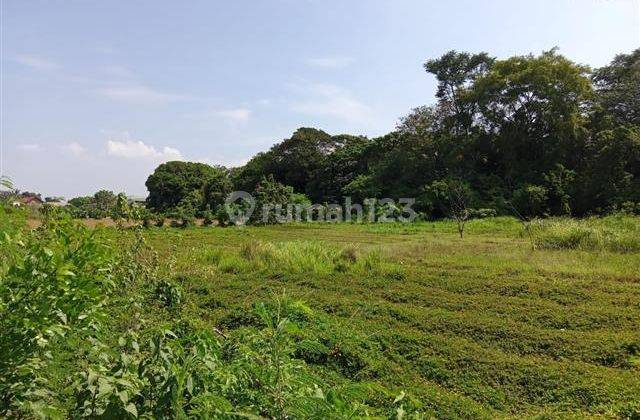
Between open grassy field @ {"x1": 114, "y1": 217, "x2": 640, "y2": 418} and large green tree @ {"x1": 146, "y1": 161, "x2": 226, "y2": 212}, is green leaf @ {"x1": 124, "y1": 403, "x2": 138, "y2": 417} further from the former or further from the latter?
large green tree @ {"x1": 146, "y1": 161, "x2": 226, "y2": 212}

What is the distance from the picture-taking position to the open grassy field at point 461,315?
4.39 metres

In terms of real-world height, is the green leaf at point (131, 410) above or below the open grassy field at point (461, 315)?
above

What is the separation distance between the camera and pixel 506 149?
24.6m

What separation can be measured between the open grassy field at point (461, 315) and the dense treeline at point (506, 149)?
10.8 metres

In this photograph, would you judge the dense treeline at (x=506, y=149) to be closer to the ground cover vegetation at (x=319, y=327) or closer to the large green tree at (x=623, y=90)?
the large green tree at (x=623, y=90)

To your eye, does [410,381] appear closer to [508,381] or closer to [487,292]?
[508,381]

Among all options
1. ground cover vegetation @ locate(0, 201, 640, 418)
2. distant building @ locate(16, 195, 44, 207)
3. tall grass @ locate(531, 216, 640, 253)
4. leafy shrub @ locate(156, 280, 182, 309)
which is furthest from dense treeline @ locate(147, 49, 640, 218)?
distant building @ locate(16, 195, 44, 207)

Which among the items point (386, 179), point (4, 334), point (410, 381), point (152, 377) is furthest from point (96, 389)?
point (386, 179)

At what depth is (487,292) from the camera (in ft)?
24.0

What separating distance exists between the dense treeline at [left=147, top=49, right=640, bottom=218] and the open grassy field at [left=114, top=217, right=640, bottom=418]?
10760 millimetres

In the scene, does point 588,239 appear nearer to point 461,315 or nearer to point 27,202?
point 461,315

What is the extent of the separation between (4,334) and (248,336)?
879mm

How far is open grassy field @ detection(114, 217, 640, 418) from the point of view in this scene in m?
4.39

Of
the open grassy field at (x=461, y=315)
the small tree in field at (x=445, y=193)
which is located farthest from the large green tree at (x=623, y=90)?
the open grassy field at (x=461, y=315)
